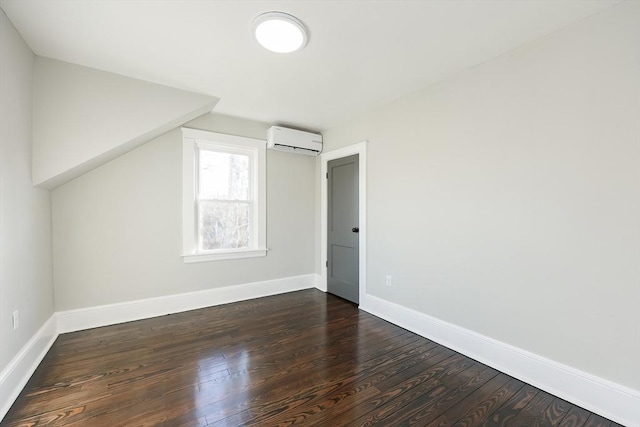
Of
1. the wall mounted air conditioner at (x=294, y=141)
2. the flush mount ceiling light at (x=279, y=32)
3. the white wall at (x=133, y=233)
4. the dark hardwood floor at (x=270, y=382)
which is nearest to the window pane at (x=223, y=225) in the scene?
the white wall at (x=133, y=233)

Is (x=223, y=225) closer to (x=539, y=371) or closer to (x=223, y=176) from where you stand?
(x=223, y=176)

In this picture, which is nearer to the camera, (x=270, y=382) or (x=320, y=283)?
(x=270, y=382)

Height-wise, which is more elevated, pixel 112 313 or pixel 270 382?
pixel 112 313

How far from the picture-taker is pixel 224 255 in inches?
141

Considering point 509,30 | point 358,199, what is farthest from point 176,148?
point 509,30

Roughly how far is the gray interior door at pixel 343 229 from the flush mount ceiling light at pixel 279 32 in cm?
180

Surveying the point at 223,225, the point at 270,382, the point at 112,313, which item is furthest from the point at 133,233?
the point at 270,382

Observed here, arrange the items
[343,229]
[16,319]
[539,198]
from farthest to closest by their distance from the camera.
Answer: [343,229] < [539,198] < [16,319]

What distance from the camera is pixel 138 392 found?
6.04ft

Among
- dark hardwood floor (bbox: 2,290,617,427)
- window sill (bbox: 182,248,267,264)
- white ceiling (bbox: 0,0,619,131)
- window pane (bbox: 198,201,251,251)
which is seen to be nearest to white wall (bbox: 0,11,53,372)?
white ceiling (bbox: 0,0,619,131)

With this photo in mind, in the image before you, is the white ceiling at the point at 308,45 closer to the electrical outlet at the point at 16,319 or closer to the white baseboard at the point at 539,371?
the electrical outlet at the point at 16,319

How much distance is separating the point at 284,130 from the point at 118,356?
10.1 ft

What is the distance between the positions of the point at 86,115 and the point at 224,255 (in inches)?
79.4

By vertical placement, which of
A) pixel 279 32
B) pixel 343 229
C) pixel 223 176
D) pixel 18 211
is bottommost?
pixel 343 229
